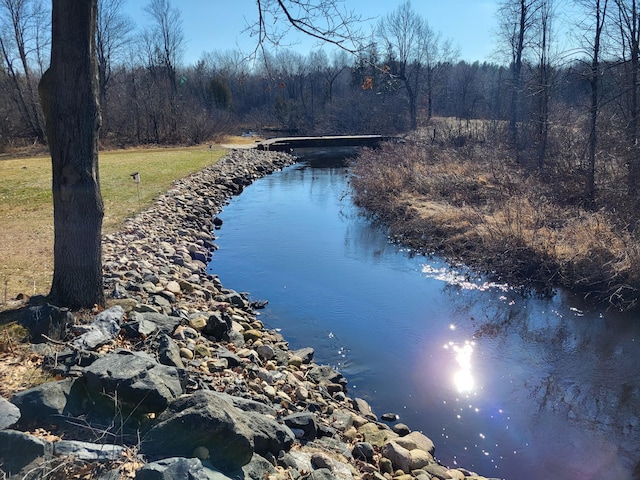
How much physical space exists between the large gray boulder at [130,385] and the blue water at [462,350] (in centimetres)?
322

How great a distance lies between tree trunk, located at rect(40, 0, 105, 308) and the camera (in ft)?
15.2

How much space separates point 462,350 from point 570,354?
1566mm

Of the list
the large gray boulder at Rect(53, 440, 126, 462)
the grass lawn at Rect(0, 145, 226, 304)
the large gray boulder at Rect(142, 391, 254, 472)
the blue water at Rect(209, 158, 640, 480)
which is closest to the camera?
the large gray boulder at Rect(53, 440, 126, 462)

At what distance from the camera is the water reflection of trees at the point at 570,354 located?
5965 millimetres

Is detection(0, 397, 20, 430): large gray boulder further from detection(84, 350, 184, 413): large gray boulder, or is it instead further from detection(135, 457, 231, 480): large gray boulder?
detection(135, 457, 231, 480): large gray boulder

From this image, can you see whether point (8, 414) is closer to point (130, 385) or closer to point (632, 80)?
point (130, 385)

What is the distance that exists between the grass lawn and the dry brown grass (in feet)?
24.4

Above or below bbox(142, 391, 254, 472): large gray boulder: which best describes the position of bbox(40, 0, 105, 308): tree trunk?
above

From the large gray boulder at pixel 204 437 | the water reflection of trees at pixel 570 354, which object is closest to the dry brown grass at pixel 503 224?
the water reflection of trees at pixel 570 354

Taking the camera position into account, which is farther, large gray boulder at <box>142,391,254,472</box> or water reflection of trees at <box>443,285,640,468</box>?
water reflection of trees at <box>443,285,640,468</box>

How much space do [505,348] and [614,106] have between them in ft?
42.0

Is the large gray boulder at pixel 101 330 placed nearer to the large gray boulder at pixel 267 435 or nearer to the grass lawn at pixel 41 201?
the grass lawn at pixel 41 201

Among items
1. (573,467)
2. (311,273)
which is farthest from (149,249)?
(573,467)

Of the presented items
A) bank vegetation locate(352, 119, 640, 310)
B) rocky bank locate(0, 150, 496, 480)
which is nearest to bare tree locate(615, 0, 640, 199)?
bank vegetation locate(352, 119, 640, 310)
